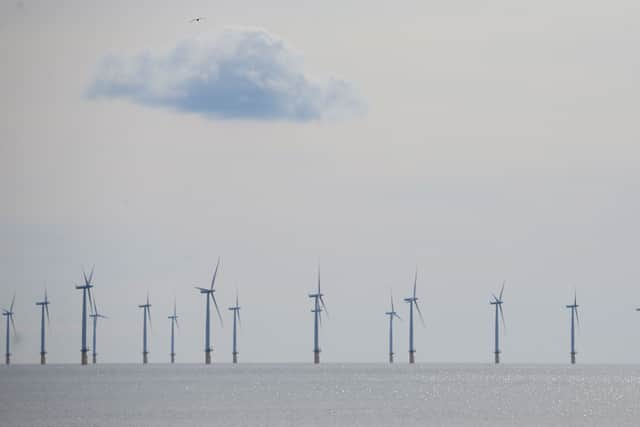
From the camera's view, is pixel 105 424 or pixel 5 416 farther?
pixel 5 416

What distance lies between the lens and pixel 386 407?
16225 centimetres

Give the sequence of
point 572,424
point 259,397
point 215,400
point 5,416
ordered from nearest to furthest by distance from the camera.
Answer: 1. point 572,424
2. point 5,416
3. point 215,400
4. point 259,397

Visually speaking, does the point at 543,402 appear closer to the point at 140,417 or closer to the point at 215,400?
the point at 215,400

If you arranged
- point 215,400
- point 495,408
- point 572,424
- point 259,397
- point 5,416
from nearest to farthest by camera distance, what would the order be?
1. point 572,424
2. point 5,416
3. point 495,408
4. point 215,400
5. point 259,397

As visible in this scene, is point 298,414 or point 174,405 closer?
point 298,414

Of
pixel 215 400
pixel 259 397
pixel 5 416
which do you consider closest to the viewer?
pixel 5 416

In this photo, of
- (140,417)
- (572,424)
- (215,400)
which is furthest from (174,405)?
(572,424)

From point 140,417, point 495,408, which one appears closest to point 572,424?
point 495,408

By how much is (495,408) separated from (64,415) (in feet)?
141

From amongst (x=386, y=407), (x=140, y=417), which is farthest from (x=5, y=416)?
(x=386, y=407)

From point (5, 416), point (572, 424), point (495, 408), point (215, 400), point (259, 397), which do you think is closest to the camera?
point (572, 424)

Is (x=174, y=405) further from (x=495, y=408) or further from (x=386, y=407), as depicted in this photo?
(x=495, y=408)

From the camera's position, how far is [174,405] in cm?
16325

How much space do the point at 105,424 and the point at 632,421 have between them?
4540 cm
